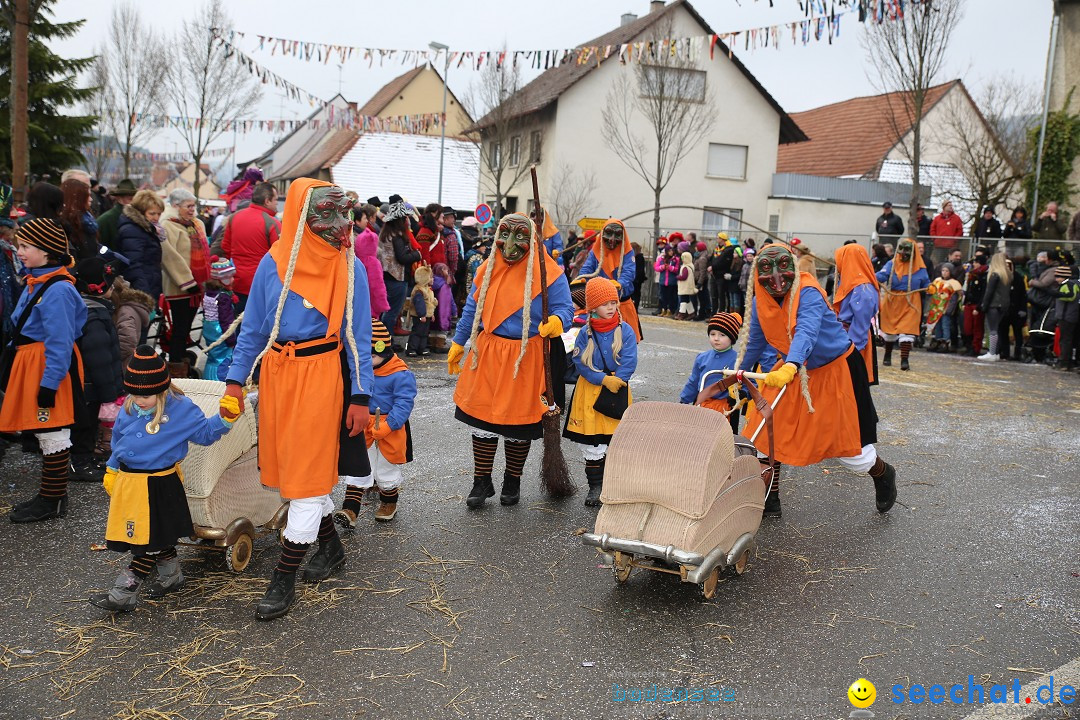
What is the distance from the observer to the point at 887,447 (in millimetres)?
8172

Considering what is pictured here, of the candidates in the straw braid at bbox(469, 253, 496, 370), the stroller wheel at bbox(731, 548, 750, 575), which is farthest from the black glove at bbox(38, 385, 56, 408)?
the stroller wheel at bbox(731, 548, 750, 575)

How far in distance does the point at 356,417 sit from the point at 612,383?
7.27ft

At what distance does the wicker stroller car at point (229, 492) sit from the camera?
15.3 ft

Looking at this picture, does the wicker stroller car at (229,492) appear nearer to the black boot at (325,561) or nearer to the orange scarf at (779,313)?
the black boot at (325,561)

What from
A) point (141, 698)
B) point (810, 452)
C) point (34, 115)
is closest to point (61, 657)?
point (141, 698)

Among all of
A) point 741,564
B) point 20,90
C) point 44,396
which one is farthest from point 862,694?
point 20,90

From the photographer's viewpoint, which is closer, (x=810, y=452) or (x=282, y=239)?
(x=282, y=239)

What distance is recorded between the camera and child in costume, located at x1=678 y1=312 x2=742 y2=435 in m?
6.08

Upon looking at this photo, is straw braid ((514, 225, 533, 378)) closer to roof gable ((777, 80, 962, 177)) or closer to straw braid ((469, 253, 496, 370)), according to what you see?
straw braid ((469, 253, 496, 370))

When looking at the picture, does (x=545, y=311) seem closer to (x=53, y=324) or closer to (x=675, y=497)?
(x=675, y=497)

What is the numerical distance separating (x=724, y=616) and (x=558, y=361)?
7.65 feet

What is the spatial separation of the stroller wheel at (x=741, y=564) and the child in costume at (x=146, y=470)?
107 inches

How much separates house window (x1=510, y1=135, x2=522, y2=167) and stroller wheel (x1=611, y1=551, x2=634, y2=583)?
27.4 meters

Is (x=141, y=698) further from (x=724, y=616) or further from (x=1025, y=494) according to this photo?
(x=1025, y=494)
